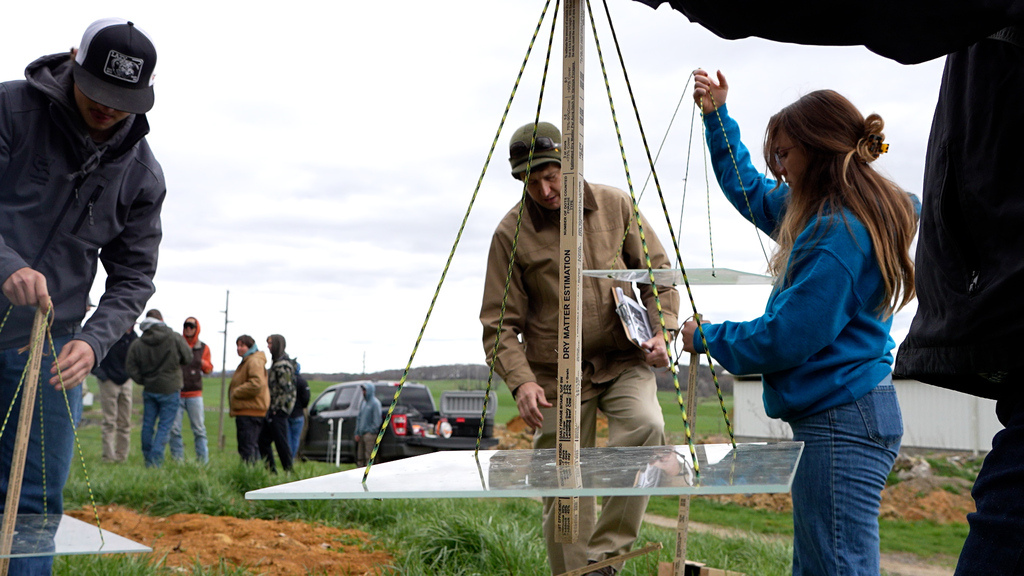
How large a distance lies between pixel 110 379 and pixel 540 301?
831cm

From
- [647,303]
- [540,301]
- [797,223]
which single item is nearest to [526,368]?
[540,301]

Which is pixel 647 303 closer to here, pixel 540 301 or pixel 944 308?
pixel 540 301

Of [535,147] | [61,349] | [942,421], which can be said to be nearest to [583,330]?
[535,147]

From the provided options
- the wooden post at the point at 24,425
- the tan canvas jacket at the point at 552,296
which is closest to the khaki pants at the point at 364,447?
the tan canvas jacket at the point at 552,296

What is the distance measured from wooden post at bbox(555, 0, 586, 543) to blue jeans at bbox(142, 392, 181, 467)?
28.4 ft

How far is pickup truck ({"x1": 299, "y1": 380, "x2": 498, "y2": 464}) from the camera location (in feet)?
38.2

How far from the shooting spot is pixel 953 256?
130 cm

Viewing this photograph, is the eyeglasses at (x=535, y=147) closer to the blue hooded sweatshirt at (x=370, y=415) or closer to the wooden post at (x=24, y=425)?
the wooden post at (x=24, y=425)

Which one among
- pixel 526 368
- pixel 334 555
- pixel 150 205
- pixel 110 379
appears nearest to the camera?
pixel 150 205

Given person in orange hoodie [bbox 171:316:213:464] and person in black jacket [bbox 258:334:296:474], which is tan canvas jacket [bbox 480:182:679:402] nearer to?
person in black jacket [bbox 258:334:296:474]

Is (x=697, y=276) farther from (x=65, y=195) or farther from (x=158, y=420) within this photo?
(x=158, y=420)

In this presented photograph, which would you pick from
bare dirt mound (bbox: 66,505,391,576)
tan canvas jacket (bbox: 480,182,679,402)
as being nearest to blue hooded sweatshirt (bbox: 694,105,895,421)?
tan canvas jacket (bbox: 480,182,679,402)

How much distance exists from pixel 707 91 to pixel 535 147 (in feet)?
2.43

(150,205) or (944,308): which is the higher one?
(150,205)
